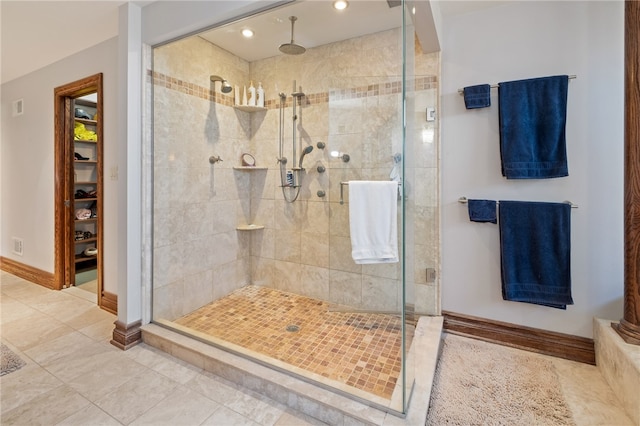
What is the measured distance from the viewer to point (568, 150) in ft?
6.41

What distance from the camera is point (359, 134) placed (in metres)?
2.21

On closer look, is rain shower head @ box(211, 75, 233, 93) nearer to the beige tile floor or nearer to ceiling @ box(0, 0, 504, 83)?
ceiling @ box(0, 0, 504, 83)

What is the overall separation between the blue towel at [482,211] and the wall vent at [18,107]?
15.6 ft

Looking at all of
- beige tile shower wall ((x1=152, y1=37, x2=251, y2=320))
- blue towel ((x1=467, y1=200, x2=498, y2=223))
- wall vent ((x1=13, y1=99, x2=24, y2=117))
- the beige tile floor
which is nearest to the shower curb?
the beige tile floor

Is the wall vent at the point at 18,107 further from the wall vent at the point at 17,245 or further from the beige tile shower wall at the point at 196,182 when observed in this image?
the beige tile shower wall at the point at 196,182

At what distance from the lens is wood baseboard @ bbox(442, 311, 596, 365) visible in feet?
6.40

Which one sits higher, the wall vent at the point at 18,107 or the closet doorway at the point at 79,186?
the wall vent at the point at 18,107

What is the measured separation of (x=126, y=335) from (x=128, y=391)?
52 centimetres

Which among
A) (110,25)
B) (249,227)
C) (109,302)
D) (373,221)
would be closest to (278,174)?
(249,227)

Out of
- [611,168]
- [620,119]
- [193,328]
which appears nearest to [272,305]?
[193,328]

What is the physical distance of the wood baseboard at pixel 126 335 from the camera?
6.70 ft

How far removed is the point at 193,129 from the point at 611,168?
3.00 metres

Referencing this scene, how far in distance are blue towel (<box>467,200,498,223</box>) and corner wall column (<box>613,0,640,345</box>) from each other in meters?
0.67

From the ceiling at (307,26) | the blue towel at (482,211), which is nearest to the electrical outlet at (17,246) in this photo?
the ceiling at (307,26)
